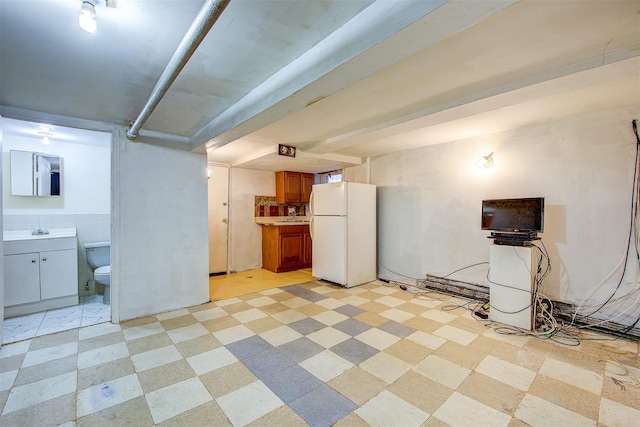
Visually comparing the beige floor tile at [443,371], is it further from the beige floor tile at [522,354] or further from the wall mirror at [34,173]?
the wall mirror at [34,173]

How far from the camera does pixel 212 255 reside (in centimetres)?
517

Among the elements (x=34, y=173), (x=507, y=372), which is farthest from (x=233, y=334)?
(x=34, y=173)

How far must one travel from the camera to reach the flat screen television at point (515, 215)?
278 cm

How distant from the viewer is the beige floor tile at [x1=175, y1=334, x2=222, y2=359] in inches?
92.7

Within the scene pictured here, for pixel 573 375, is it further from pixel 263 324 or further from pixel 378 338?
pixel 263 324

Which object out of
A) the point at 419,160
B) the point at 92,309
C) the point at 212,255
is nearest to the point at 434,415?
the point at 419,160

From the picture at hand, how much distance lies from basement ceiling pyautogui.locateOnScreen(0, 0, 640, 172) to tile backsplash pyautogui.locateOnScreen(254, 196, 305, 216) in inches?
117

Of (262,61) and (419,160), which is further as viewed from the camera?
(419,160)

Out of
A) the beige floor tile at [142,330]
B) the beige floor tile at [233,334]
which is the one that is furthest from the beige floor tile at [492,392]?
the beige floor tile at [142,330]

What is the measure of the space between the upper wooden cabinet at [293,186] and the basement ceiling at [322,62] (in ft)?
9.39

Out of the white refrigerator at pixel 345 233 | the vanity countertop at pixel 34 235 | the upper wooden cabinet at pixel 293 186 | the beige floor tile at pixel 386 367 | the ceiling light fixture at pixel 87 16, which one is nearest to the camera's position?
the ceiling light fixture at pixel 87 16

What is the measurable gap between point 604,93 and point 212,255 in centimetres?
567

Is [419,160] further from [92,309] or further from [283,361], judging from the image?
[92,309]

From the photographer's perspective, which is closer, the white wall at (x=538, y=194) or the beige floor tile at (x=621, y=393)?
the beige floor tile at (x=621, y=393)
